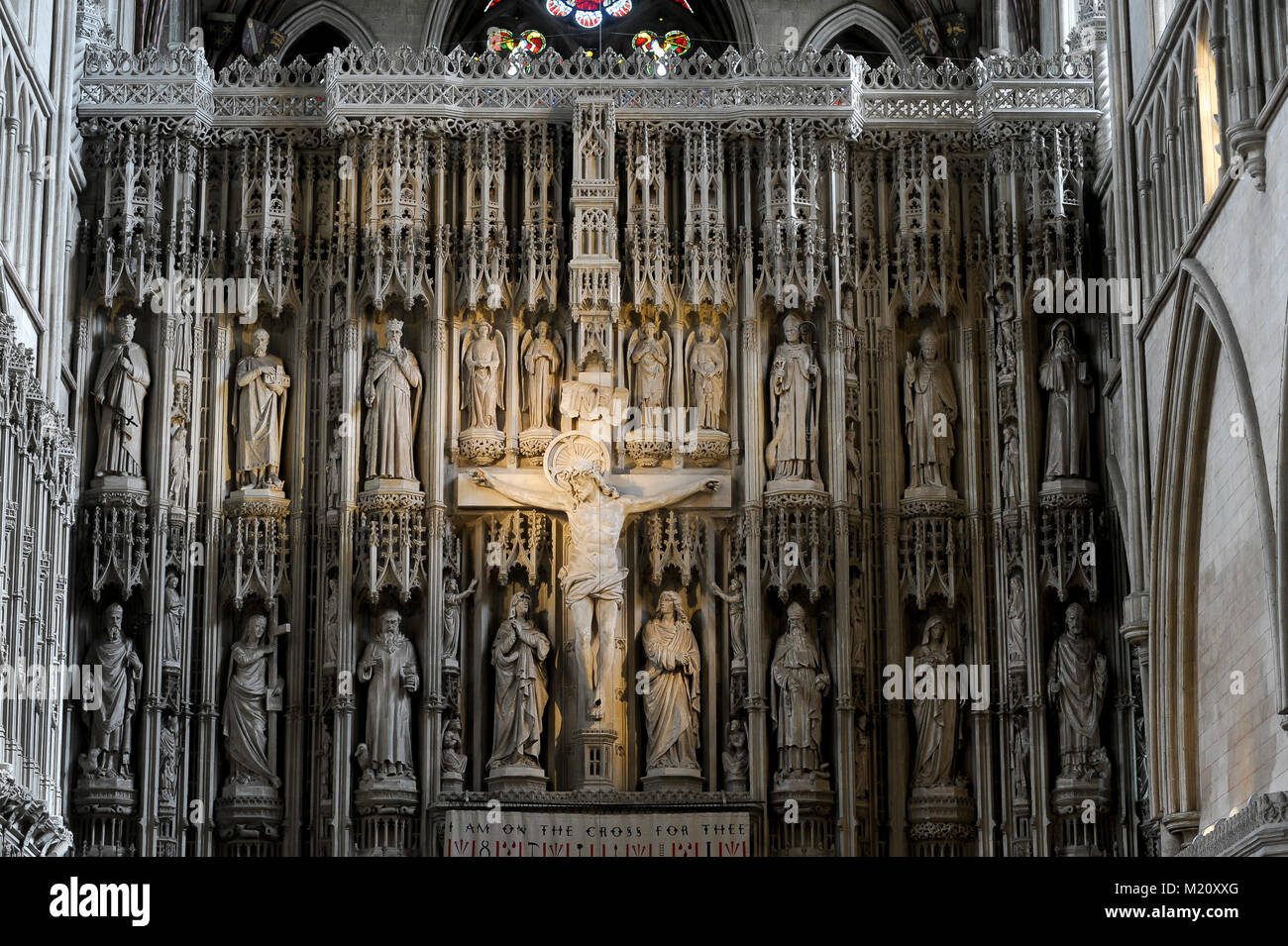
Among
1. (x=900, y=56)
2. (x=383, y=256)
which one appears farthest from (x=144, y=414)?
(x=900, y=56)

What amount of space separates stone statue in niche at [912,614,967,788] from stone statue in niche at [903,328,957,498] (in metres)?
1.93

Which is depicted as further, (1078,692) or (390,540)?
(390,540)

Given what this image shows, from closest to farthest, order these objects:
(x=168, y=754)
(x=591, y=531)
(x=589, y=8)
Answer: (x=168, y=754), (x=591, y=531), (x=589, y=8)

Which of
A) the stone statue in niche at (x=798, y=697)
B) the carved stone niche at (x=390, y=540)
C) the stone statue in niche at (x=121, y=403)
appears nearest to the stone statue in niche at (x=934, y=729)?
the stone statue in niche at (x=798, y=697)

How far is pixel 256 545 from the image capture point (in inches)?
999

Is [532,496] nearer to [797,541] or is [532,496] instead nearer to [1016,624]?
[797,541]

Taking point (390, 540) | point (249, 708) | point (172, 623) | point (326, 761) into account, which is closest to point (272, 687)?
point (249, 708)

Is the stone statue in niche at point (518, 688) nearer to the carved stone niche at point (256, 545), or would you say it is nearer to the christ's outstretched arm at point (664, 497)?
the christ's outstretched arm at point (664, 497)

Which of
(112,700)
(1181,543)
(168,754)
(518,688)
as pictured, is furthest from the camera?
(518,688)

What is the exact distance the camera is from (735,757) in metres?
24.9

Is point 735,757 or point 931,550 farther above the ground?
point 931,550

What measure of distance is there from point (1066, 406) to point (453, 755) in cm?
759

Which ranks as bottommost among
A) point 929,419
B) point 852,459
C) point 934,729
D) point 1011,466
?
point 934,729

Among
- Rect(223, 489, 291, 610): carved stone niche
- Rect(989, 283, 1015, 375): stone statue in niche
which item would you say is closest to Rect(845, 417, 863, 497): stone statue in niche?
Rect(989, 283, 1015, 375): stone statue in niche
